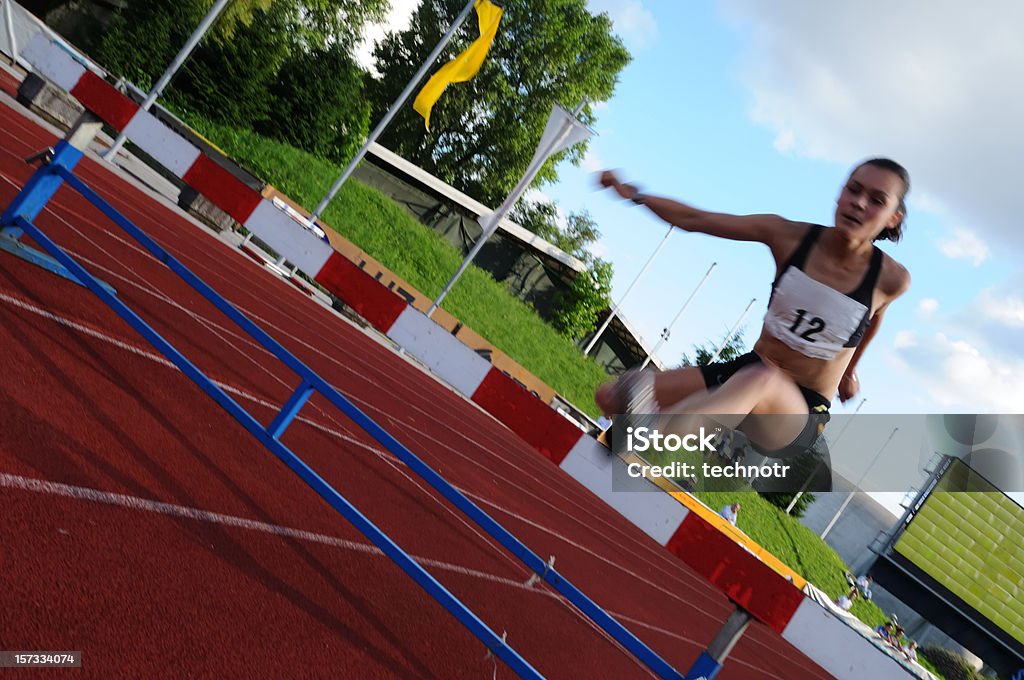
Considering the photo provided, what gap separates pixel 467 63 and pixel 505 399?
14058mm

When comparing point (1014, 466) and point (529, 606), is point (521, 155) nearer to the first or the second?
point (1014, 466)

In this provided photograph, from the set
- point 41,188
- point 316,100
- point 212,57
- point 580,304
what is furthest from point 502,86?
point 41,188

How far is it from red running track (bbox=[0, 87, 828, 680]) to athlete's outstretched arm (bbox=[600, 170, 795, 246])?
171 centimetres

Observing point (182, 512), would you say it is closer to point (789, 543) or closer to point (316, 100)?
point (316, 100)

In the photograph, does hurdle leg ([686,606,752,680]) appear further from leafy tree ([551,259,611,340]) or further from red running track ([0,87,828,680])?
leafy tree ([551,259,611,340])

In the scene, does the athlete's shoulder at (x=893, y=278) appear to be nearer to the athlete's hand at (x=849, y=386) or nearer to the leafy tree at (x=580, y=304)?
the athlete's hand at (x=849, y=386)

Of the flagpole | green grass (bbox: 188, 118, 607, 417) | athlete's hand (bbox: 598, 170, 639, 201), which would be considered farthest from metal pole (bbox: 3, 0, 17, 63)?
athlete's hand (bbox: 598, 170, 639, 201)

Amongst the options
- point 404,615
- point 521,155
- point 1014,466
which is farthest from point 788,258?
point 521,155

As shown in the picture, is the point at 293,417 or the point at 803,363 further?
the point at 293,417

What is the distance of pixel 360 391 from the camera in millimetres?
7352

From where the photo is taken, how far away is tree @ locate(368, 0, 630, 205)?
139 ft

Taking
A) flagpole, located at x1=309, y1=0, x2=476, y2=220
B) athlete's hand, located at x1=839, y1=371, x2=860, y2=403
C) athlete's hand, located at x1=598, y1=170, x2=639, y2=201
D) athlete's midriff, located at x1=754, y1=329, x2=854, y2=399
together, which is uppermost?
flagpole, located at x1=309, y1=0, x2=476, y2=220

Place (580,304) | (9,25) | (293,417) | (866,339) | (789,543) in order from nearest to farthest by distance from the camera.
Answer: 1. (866,339)
2. (293,417)
3. (9,25)
4. (789,543)
5. (580,304)

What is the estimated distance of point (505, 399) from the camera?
3697mm
